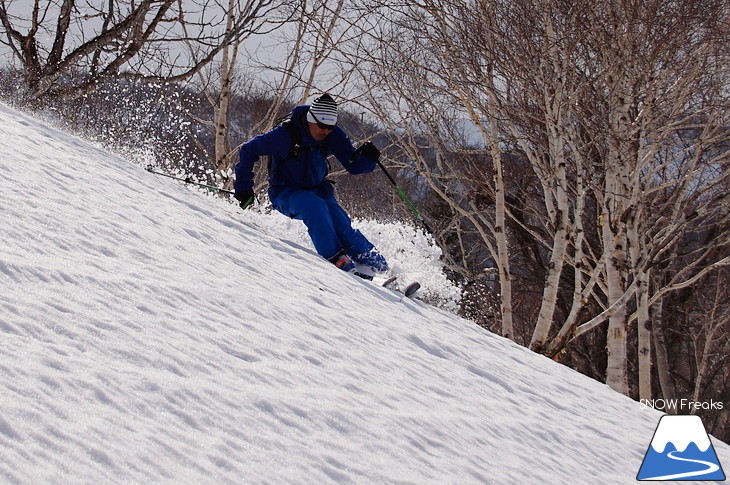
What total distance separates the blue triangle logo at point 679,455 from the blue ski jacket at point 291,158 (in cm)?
327

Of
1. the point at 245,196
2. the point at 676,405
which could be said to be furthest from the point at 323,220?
the point at 676,405

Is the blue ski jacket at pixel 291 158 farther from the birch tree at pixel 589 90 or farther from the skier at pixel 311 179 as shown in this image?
the birch tree at pixel 589 90

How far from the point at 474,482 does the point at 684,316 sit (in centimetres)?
1555

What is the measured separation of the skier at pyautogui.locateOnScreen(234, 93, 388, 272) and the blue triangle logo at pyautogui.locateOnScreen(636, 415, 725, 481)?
2.58 meters

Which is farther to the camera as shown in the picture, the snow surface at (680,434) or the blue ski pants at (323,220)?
the blue ski pants at (323,220)

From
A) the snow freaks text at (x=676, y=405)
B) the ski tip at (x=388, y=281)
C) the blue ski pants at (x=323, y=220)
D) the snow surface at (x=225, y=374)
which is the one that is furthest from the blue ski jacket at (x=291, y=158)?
the snow freaks text at (x=676, y=405)

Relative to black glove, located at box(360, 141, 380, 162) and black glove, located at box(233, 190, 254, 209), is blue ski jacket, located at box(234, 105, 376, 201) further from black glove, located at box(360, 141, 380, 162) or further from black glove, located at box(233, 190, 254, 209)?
black glove, located at box(360, 141, 380, 162)

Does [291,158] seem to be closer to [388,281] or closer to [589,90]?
[388,281]

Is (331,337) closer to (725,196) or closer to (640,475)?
(640,475)

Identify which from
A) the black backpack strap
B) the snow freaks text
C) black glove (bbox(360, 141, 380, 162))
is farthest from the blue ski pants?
the snow freaks text

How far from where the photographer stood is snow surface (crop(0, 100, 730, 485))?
5.32ft

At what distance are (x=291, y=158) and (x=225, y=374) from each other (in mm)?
3716

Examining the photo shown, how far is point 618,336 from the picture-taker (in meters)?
8.56

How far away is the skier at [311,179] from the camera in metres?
5.51
